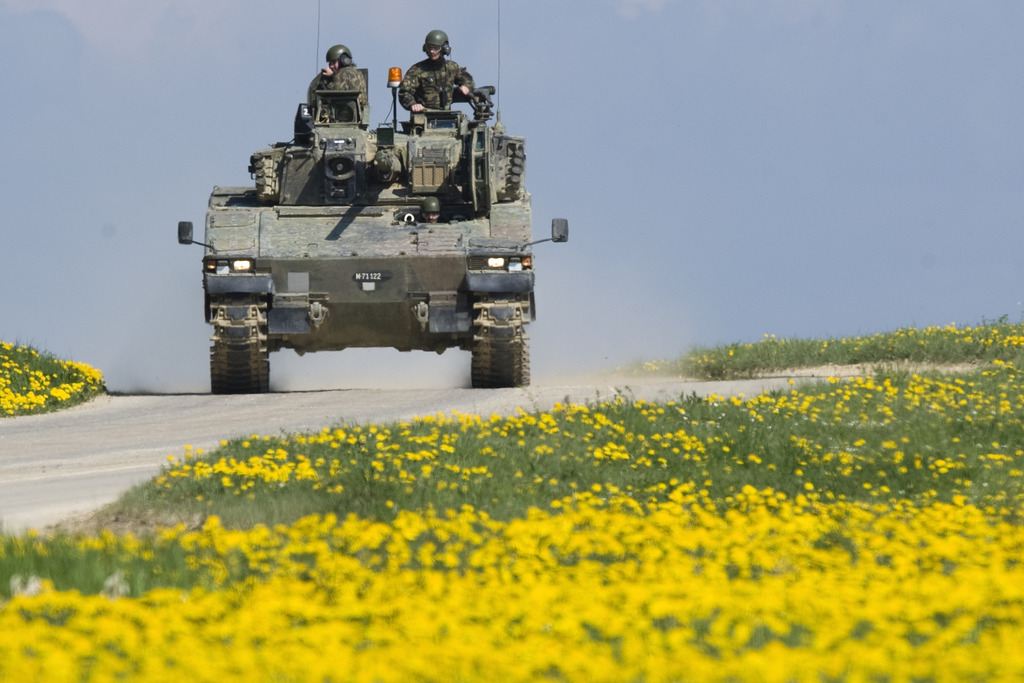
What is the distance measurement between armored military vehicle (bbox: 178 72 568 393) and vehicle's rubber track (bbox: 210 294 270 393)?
2cm

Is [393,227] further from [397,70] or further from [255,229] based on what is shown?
[397,70]

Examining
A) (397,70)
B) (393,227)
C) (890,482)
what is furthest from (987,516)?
(397,70)

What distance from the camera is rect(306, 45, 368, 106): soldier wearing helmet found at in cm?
1886

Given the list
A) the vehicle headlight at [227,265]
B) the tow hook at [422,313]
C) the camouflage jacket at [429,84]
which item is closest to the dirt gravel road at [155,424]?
the tow hook at [422,313]

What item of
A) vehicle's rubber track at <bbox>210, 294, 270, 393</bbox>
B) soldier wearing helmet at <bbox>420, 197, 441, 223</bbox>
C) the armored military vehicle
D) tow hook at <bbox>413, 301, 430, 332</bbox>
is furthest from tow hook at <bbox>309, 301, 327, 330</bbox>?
soldier wearing helmet at <bbox>420, 197, 441, 223</bbox>

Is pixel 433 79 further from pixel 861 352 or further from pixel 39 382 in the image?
pixel 861 352

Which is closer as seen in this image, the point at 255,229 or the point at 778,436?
the point at 778,436

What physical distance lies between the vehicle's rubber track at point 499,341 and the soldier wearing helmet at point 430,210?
4.68ft

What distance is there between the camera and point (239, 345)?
52.1 feet

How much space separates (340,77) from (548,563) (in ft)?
45.7

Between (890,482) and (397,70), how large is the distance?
10.9 m

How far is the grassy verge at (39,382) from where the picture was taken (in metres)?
16.0

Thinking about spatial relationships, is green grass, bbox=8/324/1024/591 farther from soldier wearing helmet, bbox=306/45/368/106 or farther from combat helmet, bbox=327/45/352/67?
combat helmet, bbox=327/45/352/67

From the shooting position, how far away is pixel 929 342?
66.7 ft
